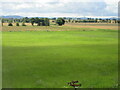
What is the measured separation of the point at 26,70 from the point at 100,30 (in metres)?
5.82

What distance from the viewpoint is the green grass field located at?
514 cm

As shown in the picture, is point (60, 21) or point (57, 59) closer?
point (57, 59)

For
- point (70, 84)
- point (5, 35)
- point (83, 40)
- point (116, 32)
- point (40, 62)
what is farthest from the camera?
point (116, 32)

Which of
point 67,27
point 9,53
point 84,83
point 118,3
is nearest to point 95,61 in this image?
point 84,83

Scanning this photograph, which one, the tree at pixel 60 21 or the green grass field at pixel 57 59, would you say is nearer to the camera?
the green grass field at pixel 57 59

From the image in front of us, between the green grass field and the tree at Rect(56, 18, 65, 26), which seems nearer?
the green grass field

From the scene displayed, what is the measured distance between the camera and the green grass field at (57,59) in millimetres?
5145

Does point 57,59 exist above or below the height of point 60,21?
below

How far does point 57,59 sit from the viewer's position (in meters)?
6.40

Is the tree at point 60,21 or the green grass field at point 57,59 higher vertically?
the tree at point 60,21

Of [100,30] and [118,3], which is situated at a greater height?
[118,3]

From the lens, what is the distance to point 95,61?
6492 mm

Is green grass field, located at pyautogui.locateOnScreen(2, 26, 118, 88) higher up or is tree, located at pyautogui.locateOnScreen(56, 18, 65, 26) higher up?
tree, located at pyautogui.locateOnScreen(56, 18, 65, 26)

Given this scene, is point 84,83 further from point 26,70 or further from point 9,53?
point 9,53
